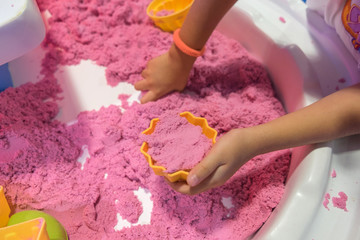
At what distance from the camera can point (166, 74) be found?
2.81 ft

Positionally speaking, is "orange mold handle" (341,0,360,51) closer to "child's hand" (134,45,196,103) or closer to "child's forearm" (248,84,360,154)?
"child's forearm" (248,84,360,154)

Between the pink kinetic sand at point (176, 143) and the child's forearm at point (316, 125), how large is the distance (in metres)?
0.10

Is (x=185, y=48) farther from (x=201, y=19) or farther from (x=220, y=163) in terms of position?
(x=220, y=163)

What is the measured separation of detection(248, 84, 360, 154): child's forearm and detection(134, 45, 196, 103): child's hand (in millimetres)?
265

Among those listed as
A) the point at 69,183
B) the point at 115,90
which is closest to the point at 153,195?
the point at 69,183

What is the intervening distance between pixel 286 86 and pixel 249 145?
11.3 inches

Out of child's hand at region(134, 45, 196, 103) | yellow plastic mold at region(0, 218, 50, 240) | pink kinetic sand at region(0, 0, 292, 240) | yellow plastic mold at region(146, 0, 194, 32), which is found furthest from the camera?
yellow plastic mold at region(146, 0, 194, 32)

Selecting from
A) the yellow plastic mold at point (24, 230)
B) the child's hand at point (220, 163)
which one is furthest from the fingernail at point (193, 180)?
the yellow plastic mold at point (24, 230)

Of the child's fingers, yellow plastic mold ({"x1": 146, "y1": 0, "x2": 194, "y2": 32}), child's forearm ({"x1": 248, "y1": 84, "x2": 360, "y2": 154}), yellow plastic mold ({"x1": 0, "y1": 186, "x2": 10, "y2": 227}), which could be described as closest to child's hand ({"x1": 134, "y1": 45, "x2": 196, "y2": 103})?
the child's fingers

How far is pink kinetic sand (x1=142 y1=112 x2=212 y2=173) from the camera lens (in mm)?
625

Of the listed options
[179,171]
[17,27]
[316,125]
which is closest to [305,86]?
[316,125]

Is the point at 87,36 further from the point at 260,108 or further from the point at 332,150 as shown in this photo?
the point at 332,150

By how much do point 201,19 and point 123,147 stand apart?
1.11 ft

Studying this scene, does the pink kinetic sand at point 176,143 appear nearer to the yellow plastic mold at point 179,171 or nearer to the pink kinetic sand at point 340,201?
the yellow plastic mold at point 179,171
